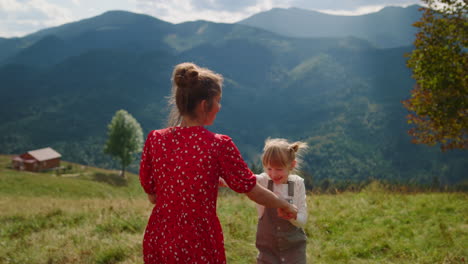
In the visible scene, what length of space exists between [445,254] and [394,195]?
4.91 metres

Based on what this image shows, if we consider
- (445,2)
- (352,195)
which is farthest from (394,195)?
(445,2)

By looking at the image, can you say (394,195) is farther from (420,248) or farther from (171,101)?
(171,101)

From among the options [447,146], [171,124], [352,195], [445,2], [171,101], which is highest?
[445,2]

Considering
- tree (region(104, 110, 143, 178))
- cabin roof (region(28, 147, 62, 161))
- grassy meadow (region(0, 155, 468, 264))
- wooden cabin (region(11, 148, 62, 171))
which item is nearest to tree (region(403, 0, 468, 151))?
grassy meadow (region(0, 155, 468, 264))

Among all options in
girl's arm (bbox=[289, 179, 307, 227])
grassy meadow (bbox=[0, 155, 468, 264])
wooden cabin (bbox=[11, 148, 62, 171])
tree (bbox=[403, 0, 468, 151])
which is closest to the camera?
girl's arm (bbox=[289, 179, 307, 227])

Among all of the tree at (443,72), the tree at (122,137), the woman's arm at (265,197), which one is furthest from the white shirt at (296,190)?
Answer: the tree at (122,137)

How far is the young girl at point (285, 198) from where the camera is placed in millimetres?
3988

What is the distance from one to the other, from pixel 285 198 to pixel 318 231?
380cm

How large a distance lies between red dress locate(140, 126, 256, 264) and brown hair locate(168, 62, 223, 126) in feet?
0.67

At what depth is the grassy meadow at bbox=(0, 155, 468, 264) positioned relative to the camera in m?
6.17

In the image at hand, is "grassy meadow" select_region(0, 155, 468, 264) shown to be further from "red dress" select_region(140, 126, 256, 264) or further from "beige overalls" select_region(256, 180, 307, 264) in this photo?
"red dress" select_region(140, 126, 256, 264)

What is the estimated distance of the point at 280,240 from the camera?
4.12m

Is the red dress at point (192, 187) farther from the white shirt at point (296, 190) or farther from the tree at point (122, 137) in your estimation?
the tree at point (122, 137)

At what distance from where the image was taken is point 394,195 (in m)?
10.7
